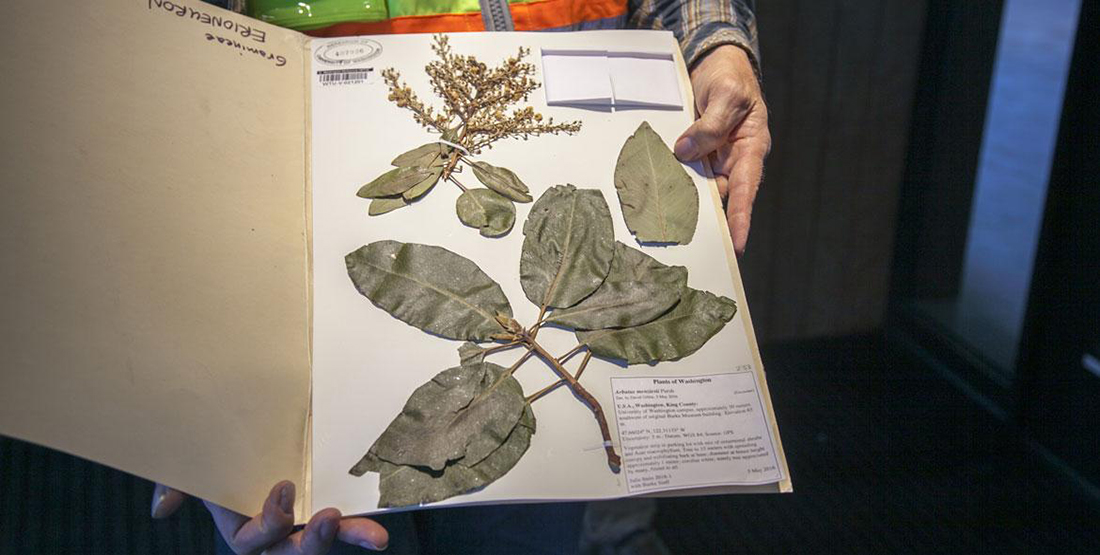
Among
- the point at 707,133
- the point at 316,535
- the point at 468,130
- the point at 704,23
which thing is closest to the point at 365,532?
the point at 316,535

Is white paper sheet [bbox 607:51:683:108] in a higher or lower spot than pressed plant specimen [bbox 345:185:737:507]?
higher

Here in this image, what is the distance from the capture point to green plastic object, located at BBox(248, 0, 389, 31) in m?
0.91

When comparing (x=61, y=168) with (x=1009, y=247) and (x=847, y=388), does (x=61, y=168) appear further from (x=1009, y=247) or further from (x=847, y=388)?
(x=1009, y=247)

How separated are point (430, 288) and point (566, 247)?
14 cm

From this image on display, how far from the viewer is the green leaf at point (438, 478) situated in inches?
25.8

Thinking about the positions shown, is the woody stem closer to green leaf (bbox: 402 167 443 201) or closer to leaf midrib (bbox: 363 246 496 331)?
leaf midrib (bbox: 363 246 496 331)

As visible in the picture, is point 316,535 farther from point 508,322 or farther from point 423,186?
point 423,186

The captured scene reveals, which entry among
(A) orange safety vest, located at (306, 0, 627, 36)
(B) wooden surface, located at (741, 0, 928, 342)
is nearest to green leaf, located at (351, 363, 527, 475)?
(A) orange safety vest, located at (306, 0, 627, 36)

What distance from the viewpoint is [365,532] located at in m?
0.66

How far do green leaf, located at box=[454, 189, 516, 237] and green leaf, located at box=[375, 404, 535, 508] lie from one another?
222 mm

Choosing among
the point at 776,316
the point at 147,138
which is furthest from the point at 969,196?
the point at 147,138

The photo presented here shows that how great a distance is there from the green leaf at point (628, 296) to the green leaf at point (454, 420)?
89 mm

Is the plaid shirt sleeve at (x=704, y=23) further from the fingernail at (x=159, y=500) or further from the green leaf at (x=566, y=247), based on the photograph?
the fingernail at (x=159, y=500)

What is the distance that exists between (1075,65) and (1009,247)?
Answer: 3.09 feet
